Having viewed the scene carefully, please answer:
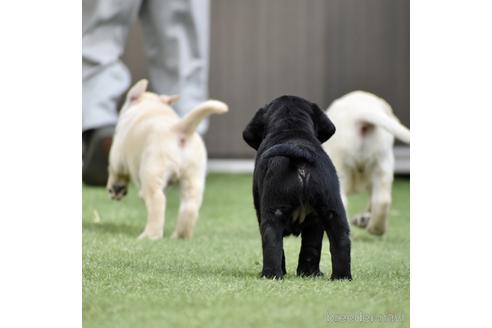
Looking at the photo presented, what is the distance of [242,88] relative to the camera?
247 centimetres

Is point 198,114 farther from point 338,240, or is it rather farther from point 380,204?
point 338,240

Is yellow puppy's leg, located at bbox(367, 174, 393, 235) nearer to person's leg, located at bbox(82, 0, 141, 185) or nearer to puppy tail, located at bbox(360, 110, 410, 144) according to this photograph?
puppy tail, located at bbox(360, 110, 410, 144)

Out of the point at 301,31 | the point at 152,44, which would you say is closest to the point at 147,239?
the point at 152,44

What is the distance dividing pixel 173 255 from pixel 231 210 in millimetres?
847

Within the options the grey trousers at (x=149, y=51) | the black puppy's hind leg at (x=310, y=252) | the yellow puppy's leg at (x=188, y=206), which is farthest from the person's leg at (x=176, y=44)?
the black puppy's hind leg at (x=310, y=252)

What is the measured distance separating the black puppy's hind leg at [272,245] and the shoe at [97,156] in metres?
0.88

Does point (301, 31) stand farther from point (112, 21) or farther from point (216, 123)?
point (112, 21)

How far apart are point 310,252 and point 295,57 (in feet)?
2.88

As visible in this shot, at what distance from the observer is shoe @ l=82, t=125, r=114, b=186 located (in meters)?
2.29

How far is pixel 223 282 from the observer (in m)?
1.47

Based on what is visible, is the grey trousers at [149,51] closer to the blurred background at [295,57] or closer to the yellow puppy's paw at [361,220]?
the blurred background at [295,57]

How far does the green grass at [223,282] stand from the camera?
1.24m

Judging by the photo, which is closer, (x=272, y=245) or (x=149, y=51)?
(x=272, y=245)

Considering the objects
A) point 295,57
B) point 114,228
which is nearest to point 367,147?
point 295,57
